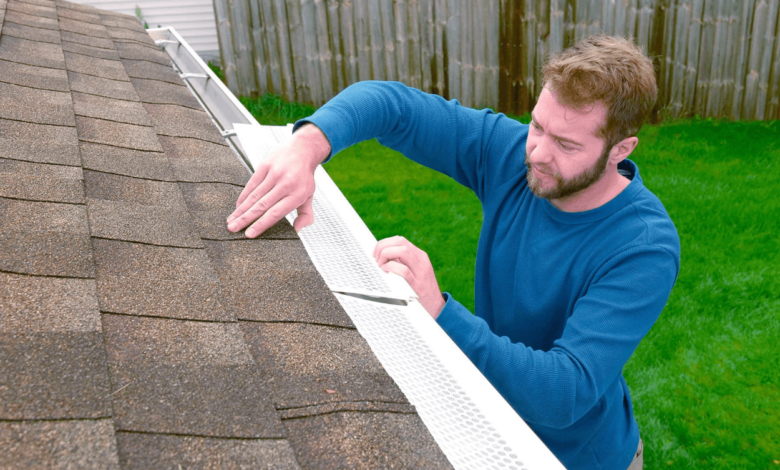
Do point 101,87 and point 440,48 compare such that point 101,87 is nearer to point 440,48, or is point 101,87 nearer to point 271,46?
point 271,46

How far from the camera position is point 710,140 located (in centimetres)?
772

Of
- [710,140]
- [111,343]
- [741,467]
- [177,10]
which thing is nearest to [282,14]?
[177,10]

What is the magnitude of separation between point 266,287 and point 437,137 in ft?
4.59

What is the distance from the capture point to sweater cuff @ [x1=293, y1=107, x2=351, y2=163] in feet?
7.15

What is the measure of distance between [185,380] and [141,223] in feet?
2.24

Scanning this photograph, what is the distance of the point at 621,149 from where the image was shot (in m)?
2.17

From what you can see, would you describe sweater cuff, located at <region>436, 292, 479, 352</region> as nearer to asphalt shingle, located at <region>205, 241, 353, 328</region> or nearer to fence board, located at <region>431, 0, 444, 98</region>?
asphalt shingle, located at <region>205, 241, 353, 328</region>

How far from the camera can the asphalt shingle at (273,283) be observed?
4.62 feet

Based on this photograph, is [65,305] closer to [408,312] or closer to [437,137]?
[408,312]

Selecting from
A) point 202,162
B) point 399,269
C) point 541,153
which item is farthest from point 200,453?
point 541,153

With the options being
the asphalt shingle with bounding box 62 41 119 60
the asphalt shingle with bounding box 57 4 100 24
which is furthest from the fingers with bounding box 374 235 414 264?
the asphalt shingle with bounding box 57 4 100 24

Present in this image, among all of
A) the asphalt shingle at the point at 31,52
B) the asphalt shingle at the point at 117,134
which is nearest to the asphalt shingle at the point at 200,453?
the asphalt shingle at the point at 117,134

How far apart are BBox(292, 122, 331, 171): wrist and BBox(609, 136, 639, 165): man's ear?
1.01 metres

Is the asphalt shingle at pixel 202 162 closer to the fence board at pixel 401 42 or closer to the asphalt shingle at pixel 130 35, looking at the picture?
the asphalt shingle at pixel 130 35
